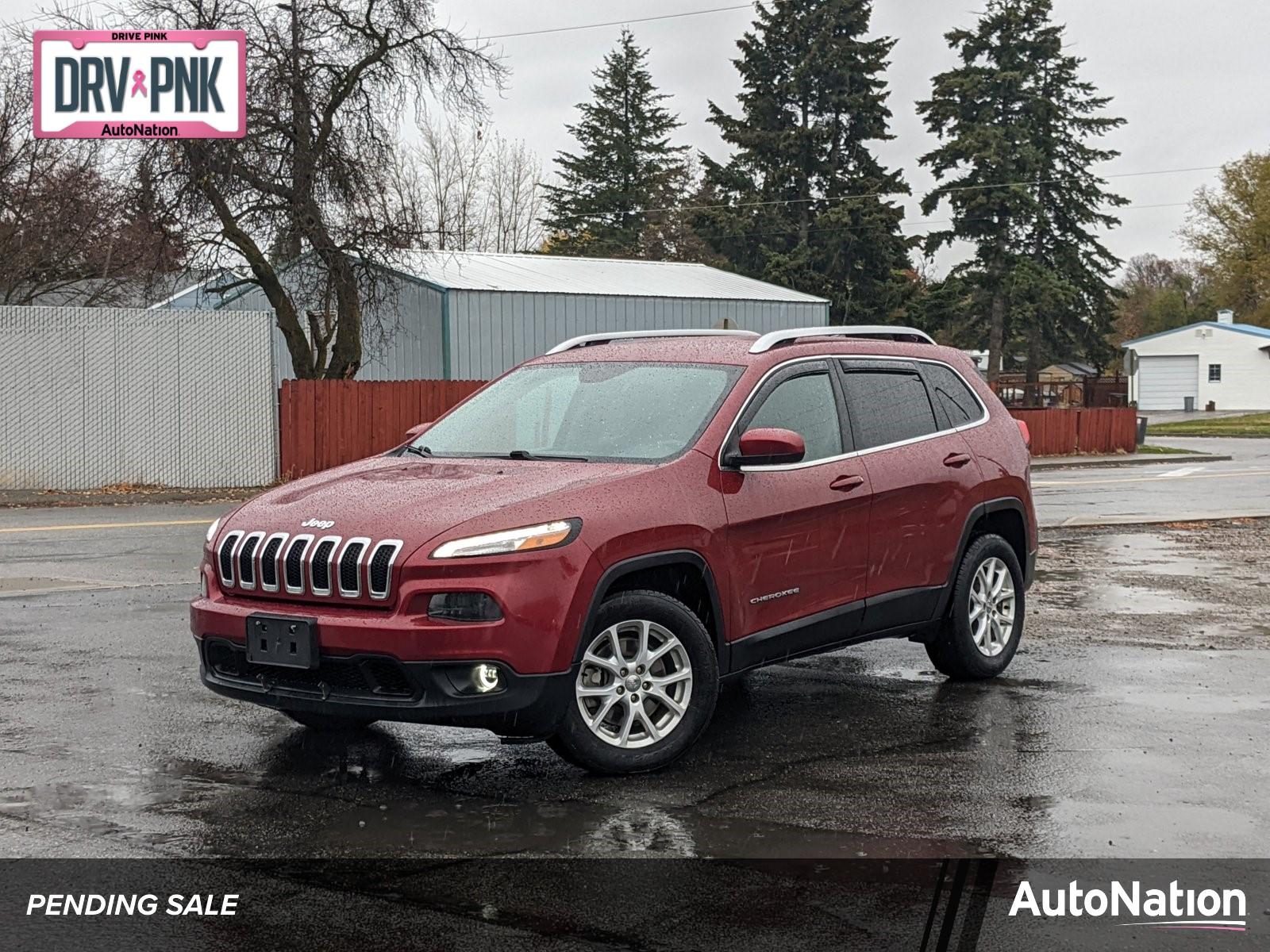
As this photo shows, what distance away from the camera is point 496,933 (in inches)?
171

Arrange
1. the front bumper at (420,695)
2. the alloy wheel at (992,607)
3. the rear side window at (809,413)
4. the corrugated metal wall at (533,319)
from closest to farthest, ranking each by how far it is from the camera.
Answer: the front bumper at (420,695) → the rear side window at (809,413) → the alloy wheel at (992,607) → the corrugated metal wall at (533,319)

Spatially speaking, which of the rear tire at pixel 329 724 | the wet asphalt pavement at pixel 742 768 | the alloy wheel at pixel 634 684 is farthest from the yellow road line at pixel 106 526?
the alloy wheel at pixel 634 684

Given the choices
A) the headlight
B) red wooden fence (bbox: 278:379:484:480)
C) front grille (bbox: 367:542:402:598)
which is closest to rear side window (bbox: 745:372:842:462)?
the headlight

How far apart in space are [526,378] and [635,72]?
66.5 m

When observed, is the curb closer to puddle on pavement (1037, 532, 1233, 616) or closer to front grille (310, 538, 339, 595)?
puddle on pavement (1037, 532, 1233, 616)

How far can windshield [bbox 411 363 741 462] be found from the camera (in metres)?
6.92

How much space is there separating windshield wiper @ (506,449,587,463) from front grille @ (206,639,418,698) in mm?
1409

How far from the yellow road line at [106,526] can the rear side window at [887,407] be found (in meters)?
12.0

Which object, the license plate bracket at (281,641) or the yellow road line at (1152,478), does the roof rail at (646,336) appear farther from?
the yellow road line at (1152,478)

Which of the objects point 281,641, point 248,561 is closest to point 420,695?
point 281,641

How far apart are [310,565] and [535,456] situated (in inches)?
52.8

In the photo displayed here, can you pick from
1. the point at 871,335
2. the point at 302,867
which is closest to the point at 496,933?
the point at 302,867

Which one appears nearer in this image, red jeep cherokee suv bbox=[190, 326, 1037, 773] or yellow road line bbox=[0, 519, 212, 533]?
red jeep cherokee suv bbox=[190, 326, 1037, 773]

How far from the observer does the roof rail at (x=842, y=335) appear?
7402mm
